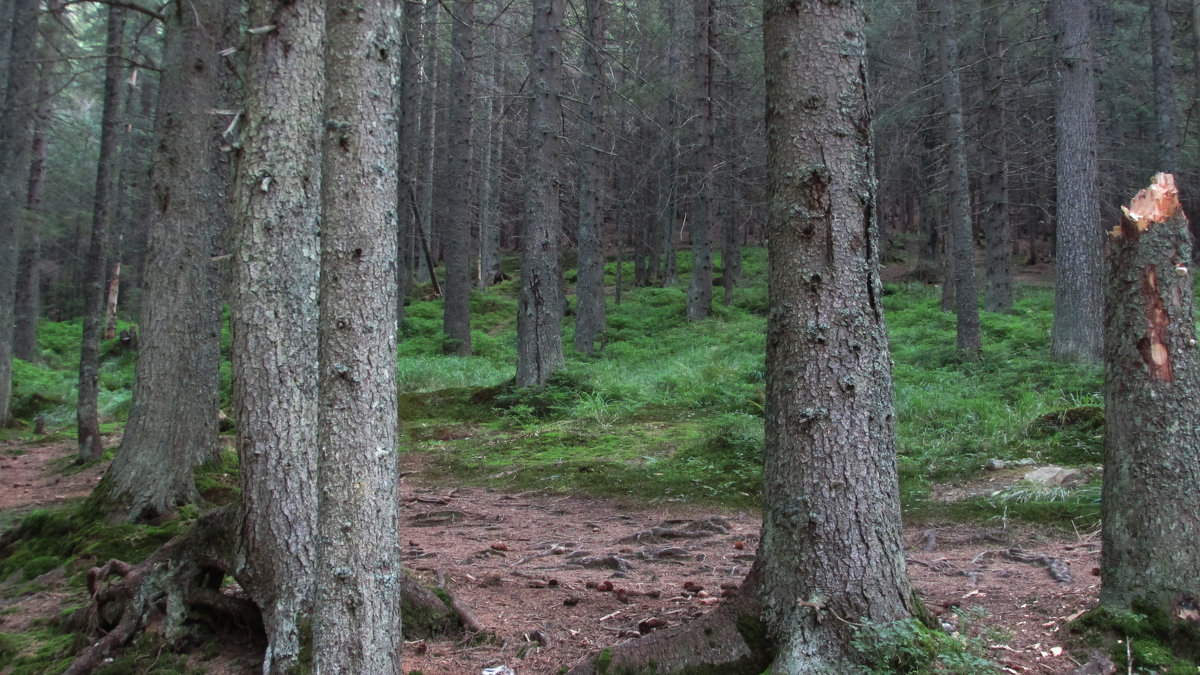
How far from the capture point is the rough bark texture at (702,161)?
19.2 metres

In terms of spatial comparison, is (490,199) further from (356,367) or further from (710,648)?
(710,648)

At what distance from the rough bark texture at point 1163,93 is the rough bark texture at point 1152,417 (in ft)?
54.4

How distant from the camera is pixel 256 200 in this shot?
12.9 feet

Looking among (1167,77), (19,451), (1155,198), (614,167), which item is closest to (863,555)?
(1155,198)

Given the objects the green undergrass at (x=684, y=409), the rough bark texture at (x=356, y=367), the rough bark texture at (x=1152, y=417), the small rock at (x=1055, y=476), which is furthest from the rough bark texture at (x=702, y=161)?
the rough bark texture at (x=356, y=367)

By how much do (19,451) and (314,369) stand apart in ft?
30.2

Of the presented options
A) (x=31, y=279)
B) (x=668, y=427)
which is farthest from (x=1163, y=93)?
(x=31, y=279)

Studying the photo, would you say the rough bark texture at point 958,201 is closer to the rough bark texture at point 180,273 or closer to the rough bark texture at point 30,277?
the rough bark texture at point 180,273

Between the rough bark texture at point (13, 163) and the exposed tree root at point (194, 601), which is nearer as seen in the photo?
the exposed tree root at point (194, 601)

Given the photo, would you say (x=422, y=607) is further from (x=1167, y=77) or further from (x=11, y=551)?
(x=1167, y=77)

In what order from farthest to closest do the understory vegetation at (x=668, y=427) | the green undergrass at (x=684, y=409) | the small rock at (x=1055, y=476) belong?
the green undergrass at (x=684, y=409), the small rock at (x=1055, y=476), the understory vegetation at (x=668, y=427)

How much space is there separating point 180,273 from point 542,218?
19.5 feet

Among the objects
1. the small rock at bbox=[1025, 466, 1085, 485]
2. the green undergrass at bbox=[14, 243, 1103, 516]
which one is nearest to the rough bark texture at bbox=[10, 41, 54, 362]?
the green undergrass at bbox=[14, 243, 1103, 516]

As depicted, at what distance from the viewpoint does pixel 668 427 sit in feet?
31.6
